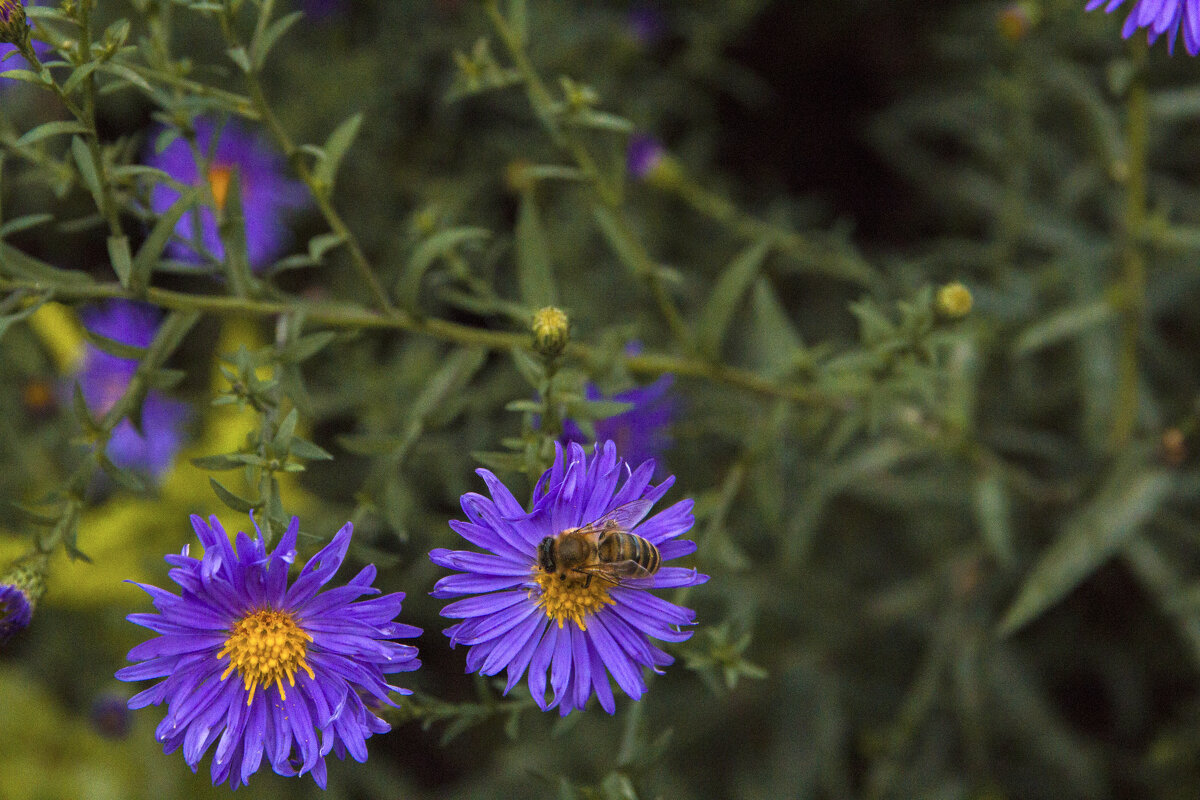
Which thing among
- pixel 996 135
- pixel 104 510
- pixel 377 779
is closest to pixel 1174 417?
pixel 996 135

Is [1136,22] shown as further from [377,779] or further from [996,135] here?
[377,779]

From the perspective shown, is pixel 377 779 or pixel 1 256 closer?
pixel 1 256

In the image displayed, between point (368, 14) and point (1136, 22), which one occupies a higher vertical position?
point (368, 14)

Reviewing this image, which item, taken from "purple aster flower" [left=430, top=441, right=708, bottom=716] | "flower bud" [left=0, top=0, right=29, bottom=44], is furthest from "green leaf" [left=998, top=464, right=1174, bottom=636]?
"flower bud" [left=0, top=0, right=29, bottom=44]

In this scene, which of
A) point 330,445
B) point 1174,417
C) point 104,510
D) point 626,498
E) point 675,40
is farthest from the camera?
point 675,40

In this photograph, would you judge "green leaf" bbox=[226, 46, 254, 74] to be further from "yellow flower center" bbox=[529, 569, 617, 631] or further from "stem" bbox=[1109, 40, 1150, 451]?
"stem" bbox=[1109, 40, 1150, 451]

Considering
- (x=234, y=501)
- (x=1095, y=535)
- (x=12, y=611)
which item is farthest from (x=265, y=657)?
(x=1095, y=535)

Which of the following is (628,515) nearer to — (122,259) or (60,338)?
(122,259)
